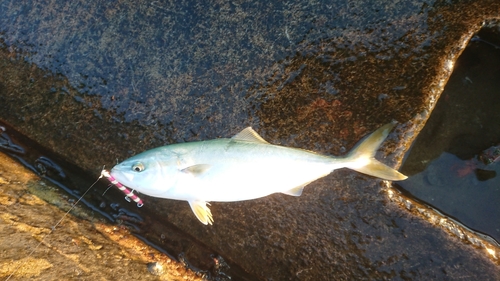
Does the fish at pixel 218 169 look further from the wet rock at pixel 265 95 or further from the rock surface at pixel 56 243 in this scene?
the rock surface at pixel 56 243

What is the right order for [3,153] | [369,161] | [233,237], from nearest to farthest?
→ [369,161]
[233,237]
[3,153]

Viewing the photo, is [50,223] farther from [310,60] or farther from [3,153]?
[310,60]

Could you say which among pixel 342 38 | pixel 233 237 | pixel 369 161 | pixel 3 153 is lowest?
pixel 233 237

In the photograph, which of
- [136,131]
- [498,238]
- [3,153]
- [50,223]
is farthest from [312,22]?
[3,153]

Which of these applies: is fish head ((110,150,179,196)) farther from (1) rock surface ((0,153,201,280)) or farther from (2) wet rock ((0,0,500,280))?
(1) rock surface ((0,153,201,280))

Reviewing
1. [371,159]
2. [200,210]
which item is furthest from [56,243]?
[371,159]

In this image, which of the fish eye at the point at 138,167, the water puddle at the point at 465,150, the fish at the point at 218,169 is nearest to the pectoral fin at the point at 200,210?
the fish at the point at 218,169
